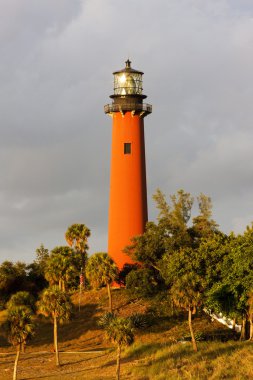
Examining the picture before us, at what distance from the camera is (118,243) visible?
75.9 metres

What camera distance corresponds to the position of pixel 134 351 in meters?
59.9

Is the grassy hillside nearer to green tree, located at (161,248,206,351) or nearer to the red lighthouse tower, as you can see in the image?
green tree, located at (161,248,206,351)

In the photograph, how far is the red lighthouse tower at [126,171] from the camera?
7612 centimetres

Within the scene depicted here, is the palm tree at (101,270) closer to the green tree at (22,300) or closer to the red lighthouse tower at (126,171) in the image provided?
the green tree at (22,300)

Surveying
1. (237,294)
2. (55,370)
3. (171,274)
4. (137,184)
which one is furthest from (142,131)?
(55,370)

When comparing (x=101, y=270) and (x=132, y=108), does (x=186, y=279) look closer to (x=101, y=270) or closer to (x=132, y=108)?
(x=101, y=270)

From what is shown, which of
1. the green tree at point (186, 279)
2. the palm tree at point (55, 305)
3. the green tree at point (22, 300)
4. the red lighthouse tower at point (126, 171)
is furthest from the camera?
the red lighthouse tower at point (126, 171)

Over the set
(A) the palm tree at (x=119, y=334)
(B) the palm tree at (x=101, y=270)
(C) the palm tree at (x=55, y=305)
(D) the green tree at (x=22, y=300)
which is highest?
(B) the palm tree at (x=101, y=270)

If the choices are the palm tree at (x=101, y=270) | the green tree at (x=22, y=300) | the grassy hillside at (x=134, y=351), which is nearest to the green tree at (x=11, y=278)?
the grassy hillside at (x=134, y=351)

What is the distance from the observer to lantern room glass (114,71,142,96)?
7889 centimetres

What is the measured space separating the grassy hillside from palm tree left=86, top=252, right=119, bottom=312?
391 cm

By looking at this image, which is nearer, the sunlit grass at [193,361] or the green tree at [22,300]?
the sunlit grass at [193,361]

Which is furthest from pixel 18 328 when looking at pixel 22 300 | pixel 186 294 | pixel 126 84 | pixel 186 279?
pixel 126 84

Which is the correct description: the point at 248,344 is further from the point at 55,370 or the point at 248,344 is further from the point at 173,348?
the point at 55,370
